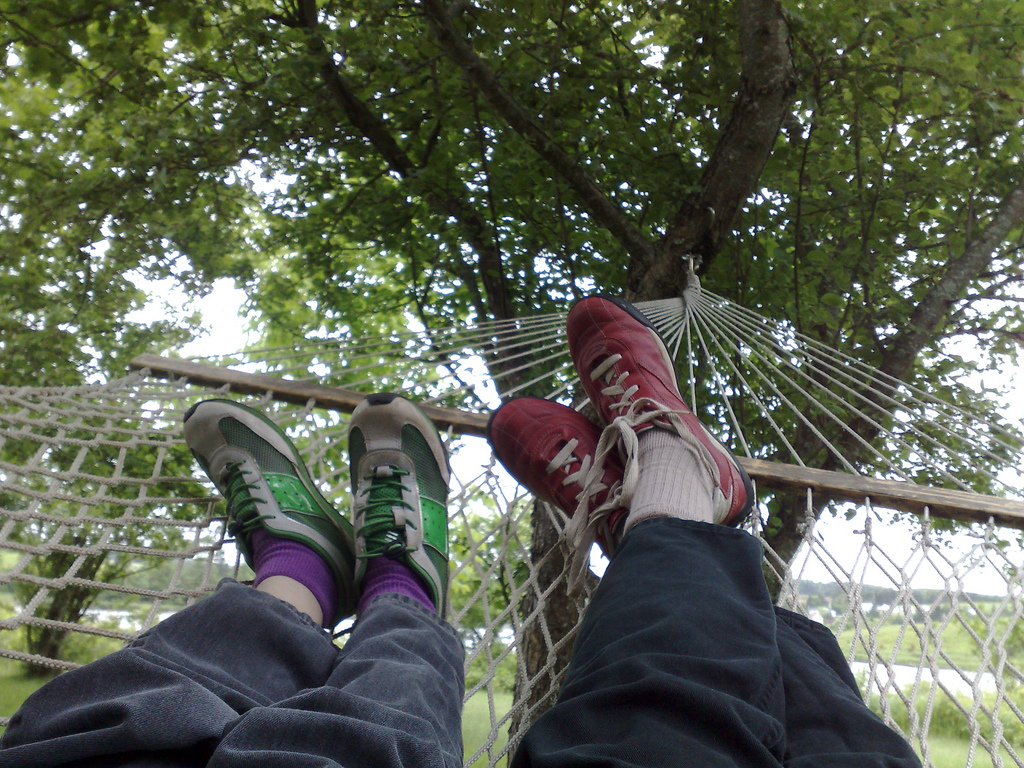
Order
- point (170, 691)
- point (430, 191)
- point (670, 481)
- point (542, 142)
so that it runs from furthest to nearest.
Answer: point (430, 191) → point (542, 142) → point (670, 481) → point (170, 691)

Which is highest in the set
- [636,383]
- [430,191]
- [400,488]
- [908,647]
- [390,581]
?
[430,191]

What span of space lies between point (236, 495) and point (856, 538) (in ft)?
3.05

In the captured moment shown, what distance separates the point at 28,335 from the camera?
314cm

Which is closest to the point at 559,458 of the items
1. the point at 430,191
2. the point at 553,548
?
the point at 553,548

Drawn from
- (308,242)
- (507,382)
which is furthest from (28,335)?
(507,382)

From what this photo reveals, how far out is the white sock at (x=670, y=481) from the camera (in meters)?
0.82

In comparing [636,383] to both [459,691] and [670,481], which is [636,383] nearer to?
[670,481]

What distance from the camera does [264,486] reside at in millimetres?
1031

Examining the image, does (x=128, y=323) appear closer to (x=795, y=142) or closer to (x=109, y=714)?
(x=795, y=142)

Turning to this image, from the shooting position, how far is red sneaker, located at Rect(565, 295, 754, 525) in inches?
38.3

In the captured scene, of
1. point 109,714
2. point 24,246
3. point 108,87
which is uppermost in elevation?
point 108,87

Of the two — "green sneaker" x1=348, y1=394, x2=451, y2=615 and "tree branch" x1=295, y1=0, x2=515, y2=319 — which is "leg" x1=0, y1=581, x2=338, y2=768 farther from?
"tree branch" x1=295, y1=0, x2=515, y2=319

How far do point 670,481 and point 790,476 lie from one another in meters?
0.48

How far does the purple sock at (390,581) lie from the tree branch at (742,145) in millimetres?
1100
